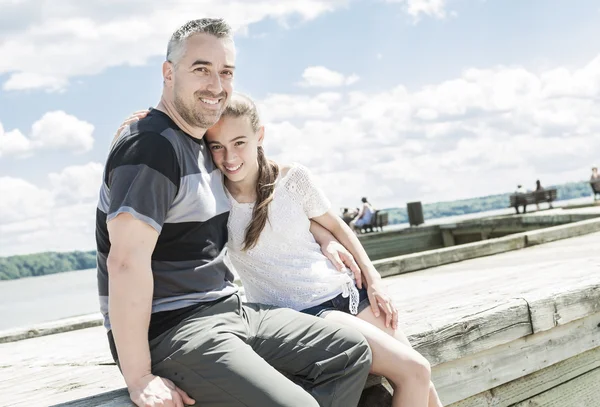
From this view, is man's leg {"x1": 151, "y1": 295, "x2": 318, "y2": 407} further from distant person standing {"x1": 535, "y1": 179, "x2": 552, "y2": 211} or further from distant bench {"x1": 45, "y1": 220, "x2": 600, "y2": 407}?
distant person standing {"x1": 535, "y1": 179, "x2": 552, "y2": 211}

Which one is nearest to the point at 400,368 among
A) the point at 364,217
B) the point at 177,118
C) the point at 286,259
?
the point at 286,259

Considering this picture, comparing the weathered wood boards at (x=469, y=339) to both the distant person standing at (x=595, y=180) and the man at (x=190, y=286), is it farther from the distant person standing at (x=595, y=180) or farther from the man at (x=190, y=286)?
the distant person standing at (x=595, y=180)

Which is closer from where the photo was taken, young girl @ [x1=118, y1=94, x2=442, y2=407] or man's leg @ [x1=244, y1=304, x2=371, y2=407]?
man's leg @ [x1=244, y1=304, x2=371, y2=407]

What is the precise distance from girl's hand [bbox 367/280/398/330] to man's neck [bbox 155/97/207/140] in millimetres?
1167

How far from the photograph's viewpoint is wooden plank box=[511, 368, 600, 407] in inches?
185

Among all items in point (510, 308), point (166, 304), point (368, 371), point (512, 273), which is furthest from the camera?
point (512, 273)

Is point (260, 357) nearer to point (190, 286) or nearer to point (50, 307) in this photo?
point (190, 286)

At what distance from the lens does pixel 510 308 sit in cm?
428

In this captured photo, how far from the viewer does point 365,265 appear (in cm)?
350

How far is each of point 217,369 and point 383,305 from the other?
107cm

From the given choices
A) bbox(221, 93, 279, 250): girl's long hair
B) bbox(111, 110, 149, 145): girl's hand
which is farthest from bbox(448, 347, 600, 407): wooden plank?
bbox(111, 110, 149, 145): girl's hand

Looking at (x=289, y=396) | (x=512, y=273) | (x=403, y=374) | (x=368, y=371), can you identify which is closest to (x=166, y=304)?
(x=289, y=396)

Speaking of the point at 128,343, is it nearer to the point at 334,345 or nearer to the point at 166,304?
the point at 166,304

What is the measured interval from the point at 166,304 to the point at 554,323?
2.87 meters
